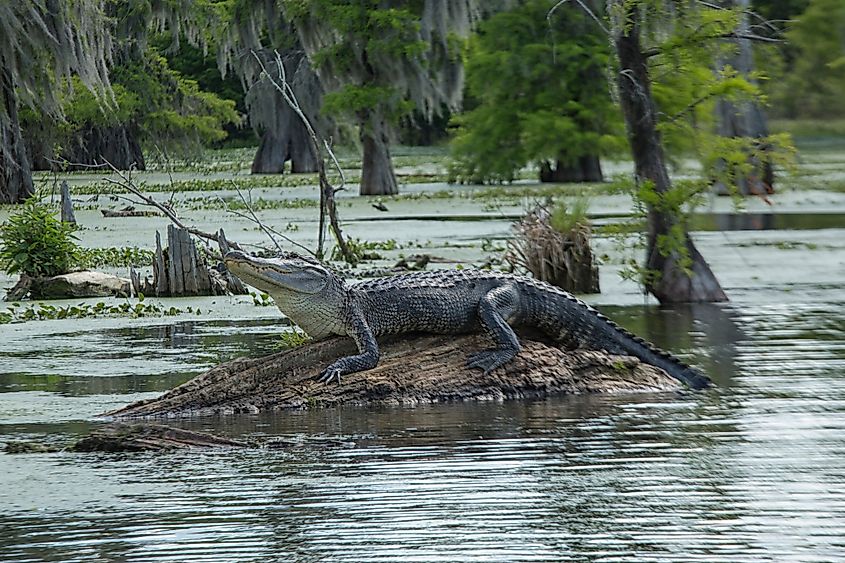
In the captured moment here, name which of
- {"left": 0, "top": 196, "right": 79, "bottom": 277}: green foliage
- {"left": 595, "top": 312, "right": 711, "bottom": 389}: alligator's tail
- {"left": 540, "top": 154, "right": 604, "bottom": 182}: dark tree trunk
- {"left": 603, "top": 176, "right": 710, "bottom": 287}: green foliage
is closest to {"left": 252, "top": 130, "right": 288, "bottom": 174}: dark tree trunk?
{"left": 540, "top": 154, "right": 604, "bottom": 182}: dark tree trunk

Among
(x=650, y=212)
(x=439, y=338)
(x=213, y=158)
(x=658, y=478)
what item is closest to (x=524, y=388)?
(x=439, y=338)

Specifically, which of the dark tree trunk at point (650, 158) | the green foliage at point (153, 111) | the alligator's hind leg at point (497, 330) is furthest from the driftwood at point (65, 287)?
the green foliage at point (153, 111)

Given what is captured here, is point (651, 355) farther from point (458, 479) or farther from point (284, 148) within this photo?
point (284, 148)

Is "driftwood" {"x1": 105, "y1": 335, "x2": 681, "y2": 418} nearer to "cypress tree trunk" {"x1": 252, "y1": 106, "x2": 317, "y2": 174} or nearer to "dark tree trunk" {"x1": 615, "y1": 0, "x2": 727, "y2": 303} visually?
"dark tree trunk" {"x1": 615, "y1": 0, "x2": 727, "y2": 303}

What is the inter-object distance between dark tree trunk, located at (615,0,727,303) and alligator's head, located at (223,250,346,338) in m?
5.34

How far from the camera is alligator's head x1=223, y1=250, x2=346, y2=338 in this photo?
870cm

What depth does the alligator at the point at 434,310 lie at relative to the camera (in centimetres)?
884

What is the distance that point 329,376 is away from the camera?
347 inches

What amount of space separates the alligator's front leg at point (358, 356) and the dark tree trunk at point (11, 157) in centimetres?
2044

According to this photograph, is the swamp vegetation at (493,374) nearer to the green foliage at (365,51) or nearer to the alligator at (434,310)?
the alligator at (434,310)

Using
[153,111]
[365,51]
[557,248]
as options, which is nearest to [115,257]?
[557,248]

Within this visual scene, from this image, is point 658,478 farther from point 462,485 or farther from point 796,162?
point 796,162

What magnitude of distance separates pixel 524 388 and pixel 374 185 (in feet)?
87.5

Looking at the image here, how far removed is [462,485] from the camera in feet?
22.2
